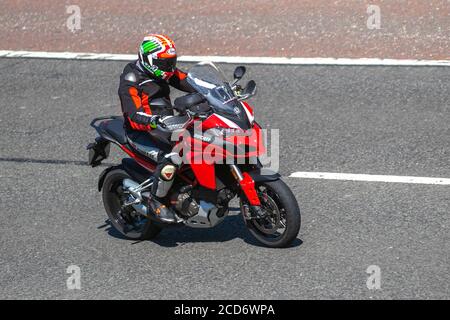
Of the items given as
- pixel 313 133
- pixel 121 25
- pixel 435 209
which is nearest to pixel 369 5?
pixel 121 25

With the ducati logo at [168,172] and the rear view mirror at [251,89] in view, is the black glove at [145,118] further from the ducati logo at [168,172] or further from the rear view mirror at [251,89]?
the rear view mirror at [251,89]

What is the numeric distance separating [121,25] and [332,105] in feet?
16.8

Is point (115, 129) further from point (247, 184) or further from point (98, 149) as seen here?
point (247, 184)

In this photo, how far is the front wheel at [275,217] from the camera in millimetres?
7516

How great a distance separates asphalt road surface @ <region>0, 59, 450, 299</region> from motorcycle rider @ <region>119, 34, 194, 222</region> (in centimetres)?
57

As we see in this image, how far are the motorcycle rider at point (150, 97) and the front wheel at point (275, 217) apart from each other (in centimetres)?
72

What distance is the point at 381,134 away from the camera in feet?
34.7

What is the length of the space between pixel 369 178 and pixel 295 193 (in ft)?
2.64

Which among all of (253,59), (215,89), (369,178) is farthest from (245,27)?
(215,89)

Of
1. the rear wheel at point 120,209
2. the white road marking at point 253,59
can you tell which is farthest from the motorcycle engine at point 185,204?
the white road marking at point 253,59

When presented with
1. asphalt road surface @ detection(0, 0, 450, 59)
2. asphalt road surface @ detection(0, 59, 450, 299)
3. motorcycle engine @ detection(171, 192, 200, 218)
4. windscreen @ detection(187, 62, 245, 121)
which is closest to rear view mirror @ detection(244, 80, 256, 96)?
windscreen @ detection(187, 62, 245, 121)

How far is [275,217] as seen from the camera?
25.3 feet

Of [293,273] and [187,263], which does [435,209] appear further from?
[187,263]

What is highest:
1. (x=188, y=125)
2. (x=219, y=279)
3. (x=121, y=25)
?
(x=121, y=25)
